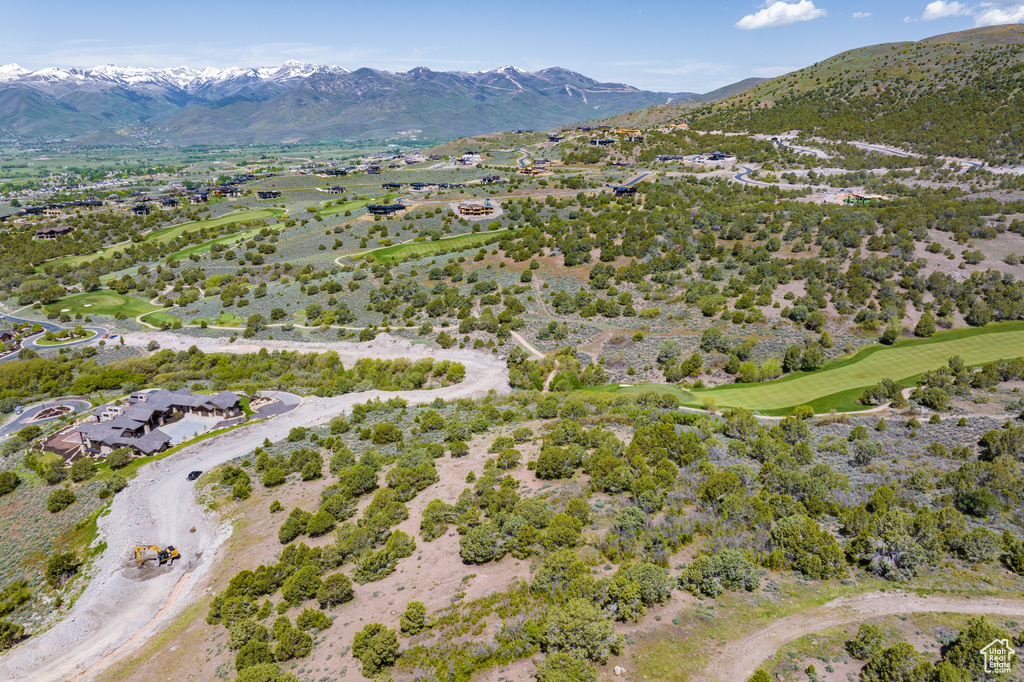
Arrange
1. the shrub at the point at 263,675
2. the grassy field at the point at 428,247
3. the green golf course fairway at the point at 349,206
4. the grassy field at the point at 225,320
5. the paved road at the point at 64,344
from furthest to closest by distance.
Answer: the green golf course fairway at the point at 349,206, the grassy field at the point at 428,247, the grassy field at the point at 225,320, the paved road at the point at 64,344, the shrub at the point at 263,675

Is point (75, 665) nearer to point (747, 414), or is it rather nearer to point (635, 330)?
point (747, 414)

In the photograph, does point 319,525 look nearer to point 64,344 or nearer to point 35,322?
point 64,344

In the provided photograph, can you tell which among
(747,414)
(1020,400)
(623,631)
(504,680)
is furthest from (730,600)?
(1020,400)

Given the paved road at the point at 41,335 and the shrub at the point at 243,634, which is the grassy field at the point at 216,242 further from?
the shrub at the point at 243,634

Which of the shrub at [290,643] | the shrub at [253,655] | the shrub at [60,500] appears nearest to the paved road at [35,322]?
the shrub at [60,500]

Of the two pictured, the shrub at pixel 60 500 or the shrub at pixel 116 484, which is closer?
the shrub at pixel 60 500

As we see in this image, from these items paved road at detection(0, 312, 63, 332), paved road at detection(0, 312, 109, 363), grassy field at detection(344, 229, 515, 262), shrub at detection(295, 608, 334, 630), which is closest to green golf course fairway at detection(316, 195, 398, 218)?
grassy field at detection(344, 229, 515, 262)
